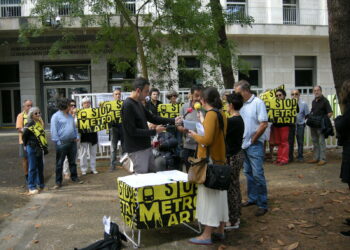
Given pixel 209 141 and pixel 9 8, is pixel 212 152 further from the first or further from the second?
pixel 9 8

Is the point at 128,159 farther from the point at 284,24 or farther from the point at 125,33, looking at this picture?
the point at 284,24

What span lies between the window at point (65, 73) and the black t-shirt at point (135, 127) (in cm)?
1823

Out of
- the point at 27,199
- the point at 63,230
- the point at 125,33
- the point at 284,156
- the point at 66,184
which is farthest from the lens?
the point at 125,33

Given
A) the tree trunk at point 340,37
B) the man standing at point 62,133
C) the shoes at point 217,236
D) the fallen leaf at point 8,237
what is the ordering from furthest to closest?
the man standing at point 62,133, the tree trunk at point 340,37, the fallen leaf at point 8,237, the shoes at point 217,236

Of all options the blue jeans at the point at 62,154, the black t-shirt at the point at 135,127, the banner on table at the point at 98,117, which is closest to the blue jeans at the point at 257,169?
the black t-shirt at the point at 135,127

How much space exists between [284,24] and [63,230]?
19.5 m

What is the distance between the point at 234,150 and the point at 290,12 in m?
20.1

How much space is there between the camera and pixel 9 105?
906 inches

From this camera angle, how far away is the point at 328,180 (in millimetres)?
7629

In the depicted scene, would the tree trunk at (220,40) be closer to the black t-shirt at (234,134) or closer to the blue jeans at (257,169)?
the blue jeans at (257,169)

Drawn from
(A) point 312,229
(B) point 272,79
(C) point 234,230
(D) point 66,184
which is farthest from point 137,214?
(B) point 272,79

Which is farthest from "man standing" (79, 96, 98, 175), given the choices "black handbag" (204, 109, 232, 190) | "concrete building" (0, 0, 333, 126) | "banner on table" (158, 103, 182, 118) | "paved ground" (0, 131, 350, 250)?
"concrete building" (0, 0, 333, 126)

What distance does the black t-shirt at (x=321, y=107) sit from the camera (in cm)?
927

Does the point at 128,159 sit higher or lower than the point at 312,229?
higher
